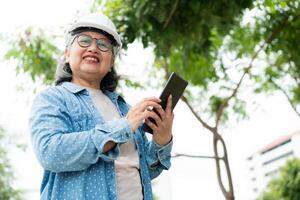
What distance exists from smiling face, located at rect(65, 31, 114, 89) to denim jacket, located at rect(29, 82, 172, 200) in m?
0.08

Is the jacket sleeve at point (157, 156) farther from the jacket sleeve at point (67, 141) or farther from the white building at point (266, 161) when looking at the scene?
the white building at point (266, 161)

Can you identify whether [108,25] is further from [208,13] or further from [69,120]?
[208,13]

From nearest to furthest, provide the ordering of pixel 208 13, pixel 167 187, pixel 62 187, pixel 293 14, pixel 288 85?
pixel 62 187 < pixel 208 13 < pixel 293 14 < pixel 288 85 < pixel 167 187

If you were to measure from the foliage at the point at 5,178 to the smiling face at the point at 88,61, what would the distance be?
27.7 feet

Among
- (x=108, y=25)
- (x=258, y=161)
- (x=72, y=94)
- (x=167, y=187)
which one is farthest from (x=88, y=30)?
(x=258, y=161)

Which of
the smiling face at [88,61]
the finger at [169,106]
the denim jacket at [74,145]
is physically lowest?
the denim jacket at [74,145]

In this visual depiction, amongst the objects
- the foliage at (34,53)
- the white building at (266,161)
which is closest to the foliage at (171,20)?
the foliage at (34,53)

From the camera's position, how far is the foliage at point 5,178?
9555 mm

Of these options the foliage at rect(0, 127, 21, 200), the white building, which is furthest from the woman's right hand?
the white building

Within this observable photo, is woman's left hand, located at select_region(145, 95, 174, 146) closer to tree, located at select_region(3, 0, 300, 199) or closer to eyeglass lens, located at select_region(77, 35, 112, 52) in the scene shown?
eyeglass lens, located at select_region(77, 35, 112, 52)

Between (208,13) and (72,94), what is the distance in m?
2.34

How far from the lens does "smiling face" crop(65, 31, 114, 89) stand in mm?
1566

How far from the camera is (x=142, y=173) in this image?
5.03 feet

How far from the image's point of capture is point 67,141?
4.36ft
